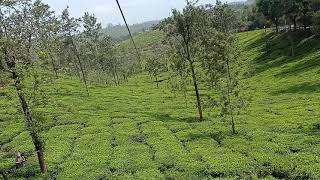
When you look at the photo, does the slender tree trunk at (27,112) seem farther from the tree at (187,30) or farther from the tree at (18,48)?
the tree at (187,30)

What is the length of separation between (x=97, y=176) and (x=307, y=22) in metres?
93.8

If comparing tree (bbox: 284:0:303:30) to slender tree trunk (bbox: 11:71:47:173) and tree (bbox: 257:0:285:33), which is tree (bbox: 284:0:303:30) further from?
slender tree trunk (bbox: 11:71:47:173)

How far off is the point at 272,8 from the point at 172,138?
8422 cm

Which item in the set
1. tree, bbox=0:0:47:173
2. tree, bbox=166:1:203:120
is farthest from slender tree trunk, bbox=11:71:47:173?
tree, bbox=166:1:203:120

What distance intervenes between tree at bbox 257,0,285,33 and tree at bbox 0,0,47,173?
283 ft

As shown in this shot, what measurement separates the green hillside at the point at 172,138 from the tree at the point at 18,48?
252 cm

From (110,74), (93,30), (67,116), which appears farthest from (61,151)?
(110,74)

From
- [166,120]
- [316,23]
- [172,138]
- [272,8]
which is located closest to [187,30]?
[166,120]

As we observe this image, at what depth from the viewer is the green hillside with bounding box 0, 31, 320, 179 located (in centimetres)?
3469

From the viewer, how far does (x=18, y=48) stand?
34.2 metres

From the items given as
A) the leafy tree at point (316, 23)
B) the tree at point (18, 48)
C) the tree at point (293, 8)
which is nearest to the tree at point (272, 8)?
the tree at point (293, 8)

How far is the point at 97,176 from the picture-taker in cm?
3553

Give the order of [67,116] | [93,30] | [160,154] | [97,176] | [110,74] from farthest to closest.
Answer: [110,74] → [93,30] → [67,116] → [160,154] → [97,176]

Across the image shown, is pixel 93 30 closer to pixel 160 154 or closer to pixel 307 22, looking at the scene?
pixel 307 22
